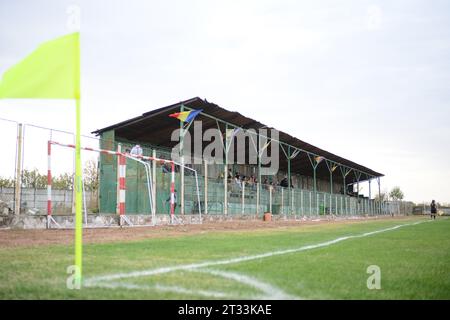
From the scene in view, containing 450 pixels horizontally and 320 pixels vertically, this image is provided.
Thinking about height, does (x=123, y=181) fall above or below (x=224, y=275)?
above

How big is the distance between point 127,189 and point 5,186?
386 cm

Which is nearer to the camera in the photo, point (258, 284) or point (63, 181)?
point (258, 284)

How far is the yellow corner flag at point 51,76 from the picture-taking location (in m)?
3.43

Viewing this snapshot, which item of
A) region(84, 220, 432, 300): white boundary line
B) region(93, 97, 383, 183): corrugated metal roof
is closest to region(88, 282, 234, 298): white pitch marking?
region(84, 220, 432, 300): white boundary line

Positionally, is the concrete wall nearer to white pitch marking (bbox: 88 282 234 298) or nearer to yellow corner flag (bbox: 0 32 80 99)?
yellow corner flag (bbox: 0 32 80 99)

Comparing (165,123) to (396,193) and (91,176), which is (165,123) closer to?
(91,176)

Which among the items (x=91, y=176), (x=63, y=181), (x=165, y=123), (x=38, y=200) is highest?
(x=165, y=123)

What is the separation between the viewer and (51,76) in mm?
3436

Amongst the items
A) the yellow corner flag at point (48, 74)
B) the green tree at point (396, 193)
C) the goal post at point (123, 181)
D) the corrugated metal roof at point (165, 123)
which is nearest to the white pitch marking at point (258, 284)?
the yellow corner flag at point (48, 74)

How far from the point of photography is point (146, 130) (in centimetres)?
2222

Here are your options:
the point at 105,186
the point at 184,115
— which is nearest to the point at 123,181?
the point at 105,186

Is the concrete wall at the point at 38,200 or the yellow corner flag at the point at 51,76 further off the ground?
the yellow corner flag at the point at 51,76

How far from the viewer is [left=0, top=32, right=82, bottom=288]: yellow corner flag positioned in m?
3.43

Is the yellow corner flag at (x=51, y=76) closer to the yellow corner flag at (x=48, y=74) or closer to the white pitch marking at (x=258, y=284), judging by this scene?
the yellow corner flag at (x=48, y=74)
